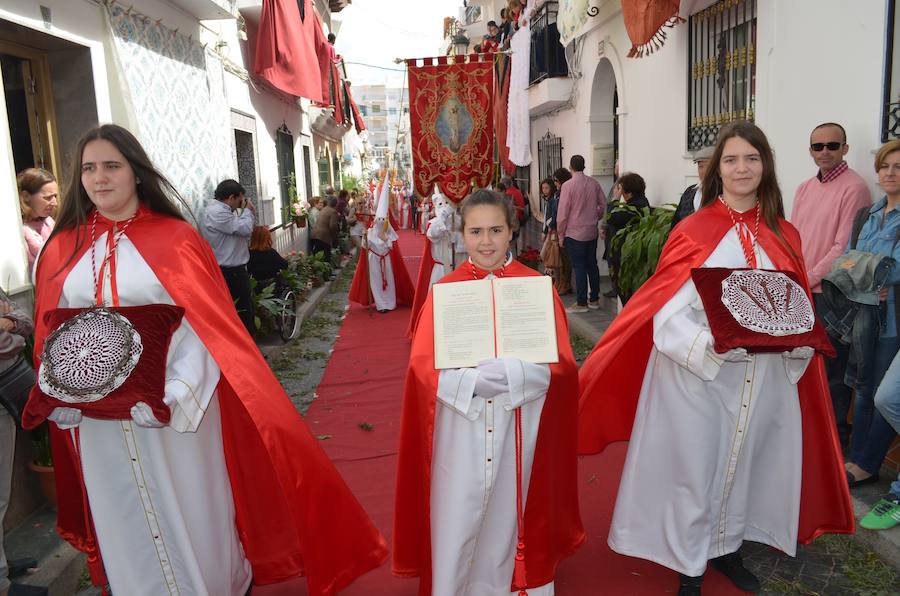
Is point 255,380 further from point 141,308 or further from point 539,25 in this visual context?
point 539,25

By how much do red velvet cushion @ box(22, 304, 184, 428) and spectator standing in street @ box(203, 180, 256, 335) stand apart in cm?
440

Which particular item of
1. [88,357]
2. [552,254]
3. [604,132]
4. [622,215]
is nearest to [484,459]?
[88,357]

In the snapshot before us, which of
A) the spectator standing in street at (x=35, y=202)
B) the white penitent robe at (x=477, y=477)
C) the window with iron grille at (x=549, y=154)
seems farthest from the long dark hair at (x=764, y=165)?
the window with iron grille at (x=549, y=154)

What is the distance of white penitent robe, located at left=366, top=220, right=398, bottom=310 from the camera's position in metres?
9.68

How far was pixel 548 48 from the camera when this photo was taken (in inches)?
464

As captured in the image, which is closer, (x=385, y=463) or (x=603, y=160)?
(x=385, y=463)

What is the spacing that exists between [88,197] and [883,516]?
3840mm

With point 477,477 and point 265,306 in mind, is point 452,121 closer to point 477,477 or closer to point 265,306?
point 265,306

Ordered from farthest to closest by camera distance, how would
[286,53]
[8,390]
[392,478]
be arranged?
[286,53] < [392,478] < [8,390]

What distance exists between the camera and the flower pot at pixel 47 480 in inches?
146

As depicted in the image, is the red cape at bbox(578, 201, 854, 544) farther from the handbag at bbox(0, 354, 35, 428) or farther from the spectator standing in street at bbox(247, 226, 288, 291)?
the spectator standing in street at bbox(247, 226, 288, 291)

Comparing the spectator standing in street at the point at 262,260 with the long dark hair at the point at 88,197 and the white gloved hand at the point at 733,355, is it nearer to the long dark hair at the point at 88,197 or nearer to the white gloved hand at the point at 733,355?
the long dark hair at the point at 88,197

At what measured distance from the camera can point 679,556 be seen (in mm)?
2943

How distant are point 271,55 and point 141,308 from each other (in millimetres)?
7911
